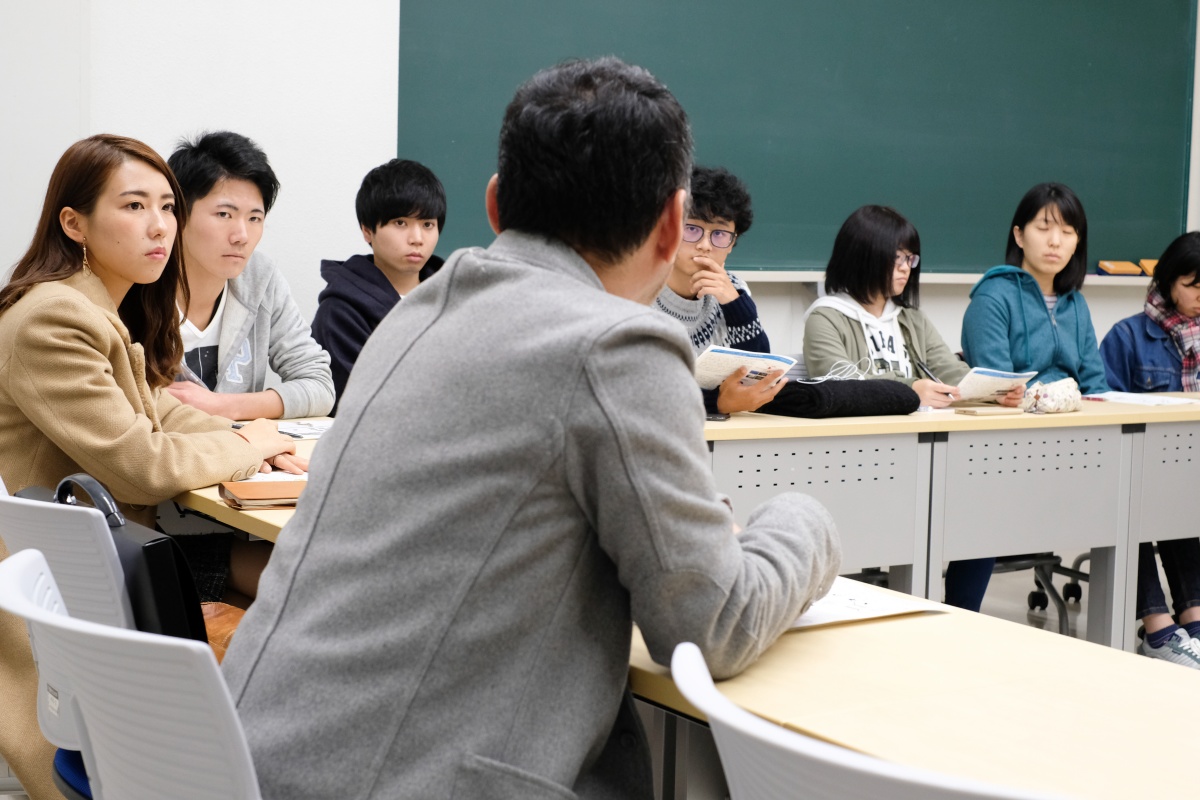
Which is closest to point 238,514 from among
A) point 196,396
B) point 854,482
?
point 196,396

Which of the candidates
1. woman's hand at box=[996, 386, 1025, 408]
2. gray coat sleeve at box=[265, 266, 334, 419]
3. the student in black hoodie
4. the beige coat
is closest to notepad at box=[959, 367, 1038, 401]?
woman's hand at box=[996, 386, 1025, 408]

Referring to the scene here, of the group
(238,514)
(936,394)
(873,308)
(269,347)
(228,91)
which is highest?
(228,91)

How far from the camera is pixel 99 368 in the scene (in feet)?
6.30

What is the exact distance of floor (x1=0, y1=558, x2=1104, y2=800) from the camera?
4113mm

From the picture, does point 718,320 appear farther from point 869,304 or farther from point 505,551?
point 505,551

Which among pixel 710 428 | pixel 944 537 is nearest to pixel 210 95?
pixel 710 428

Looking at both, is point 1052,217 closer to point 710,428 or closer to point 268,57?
point 710,428

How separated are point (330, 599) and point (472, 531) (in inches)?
5.3

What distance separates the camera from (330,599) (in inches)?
39.1

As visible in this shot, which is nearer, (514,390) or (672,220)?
(514,390)

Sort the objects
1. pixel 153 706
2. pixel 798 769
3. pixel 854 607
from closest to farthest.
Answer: pixel 798 769, pixel 153 706, pixel 854 607

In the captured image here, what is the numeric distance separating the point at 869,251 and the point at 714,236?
0.71 m

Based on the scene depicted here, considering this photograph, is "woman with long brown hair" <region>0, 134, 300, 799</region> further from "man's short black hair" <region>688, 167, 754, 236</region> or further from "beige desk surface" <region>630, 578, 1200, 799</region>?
"man's short black hair" <region>688, 167, 754, 236</region>

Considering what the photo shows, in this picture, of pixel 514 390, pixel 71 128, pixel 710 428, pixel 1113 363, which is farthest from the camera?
pixel 1113 363
